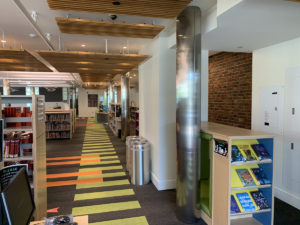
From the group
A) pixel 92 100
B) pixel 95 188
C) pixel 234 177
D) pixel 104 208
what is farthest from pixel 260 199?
pixel 92 100

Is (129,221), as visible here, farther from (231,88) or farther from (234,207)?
(231,88)

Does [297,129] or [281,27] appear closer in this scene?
[281,27]

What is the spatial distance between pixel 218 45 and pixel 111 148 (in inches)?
226

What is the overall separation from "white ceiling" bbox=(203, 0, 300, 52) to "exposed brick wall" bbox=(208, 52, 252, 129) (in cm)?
127

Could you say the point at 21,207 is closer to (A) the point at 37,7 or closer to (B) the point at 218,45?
(A) the point at 37,7

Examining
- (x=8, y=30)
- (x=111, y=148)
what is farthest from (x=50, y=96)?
(x=8, y=30)

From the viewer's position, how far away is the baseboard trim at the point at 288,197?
367cm

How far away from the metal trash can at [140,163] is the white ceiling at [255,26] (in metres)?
2.43

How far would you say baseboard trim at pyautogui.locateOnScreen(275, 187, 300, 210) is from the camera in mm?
3668

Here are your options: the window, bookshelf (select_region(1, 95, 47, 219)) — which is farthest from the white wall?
the window

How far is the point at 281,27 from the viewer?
3039mm

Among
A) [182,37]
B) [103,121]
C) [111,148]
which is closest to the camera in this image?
[182,37]

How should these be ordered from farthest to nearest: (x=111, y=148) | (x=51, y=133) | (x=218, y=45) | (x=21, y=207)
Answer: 1. (x=51, y=133)
2. (x=111, y=148)
3. (x=218, y=45)
4. (x=21, y=207)

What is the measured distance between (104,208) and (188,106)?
7.04 ft
